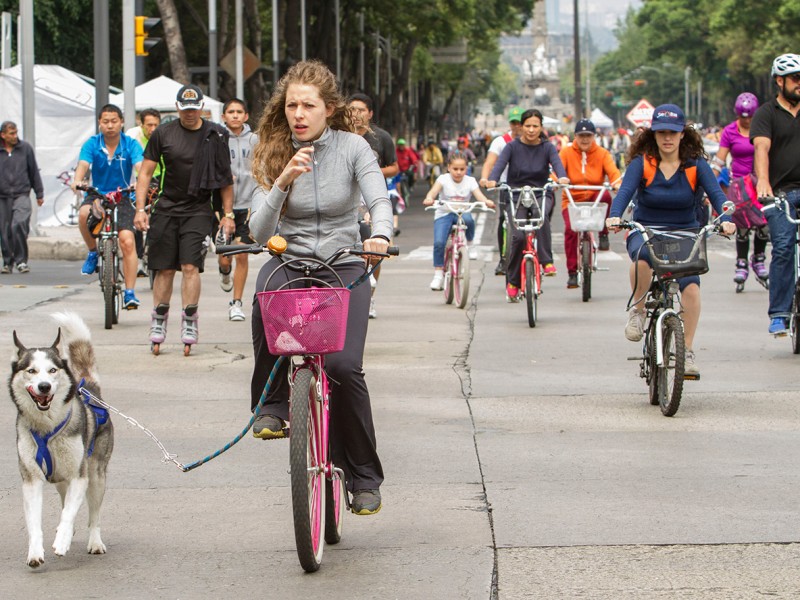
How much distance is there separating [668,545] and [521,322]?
309 inches

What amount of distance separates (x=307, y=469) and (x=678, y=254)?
13.9 ft

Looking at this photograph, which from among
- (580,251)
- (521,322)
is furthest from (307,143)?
(580,251)

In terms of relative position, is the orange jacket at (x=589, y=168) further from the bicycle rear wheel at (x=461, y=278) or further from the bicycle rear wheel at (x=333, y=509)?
the bicycle rear wheel at (x=333, y=509)

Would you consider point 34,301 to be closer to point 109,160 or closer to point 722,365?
point 109,160

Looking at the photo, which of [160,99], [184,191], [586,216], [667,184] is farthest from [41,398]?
[160,99]

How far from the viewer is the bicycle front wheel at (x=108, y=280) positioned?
43.1ft

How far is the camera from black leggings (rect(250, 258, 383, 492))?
19.0 ft

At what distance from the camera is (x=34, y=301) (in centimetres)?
1540

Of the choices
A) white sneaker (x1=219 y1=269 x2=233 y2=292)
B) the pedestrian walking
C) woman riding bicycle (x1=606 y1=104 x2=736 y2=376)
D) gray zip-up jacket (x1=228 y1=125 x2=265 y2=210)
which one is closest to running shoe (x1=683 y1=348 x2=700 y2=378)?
woman riding bicycle (x1=606 y1=104 x2=736 y2=376)

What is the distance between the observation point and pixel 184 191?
37.2 feet

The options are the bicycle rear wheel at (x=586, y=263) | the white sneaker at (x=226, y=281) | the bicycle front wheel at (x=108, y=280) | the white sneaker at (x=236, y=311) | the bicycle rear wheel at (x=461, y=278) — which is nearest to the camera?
the bicycle front wheel at (x=108, y=280)

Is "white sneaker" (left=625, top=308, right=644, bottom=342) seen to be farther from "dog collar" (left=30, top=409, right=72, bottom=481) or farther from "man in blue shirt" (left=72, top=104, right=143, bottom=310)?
"man in blue shirt" (left=72, top=104, right=143, bottom=310)

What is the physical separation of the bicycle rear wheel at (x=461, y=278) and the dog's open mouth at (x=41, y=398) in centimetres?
915

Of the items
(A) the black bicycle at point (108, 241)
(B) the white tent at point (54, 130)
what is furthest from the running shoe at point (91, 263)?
(B) the white tent at point (54, 130)
